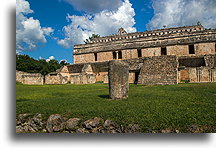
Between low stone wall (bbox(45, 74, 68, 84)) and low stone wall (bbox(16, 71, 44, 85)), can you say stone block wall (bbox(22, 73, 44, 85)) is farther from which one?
low stone wall (bbox(45, 74, 68, 84))

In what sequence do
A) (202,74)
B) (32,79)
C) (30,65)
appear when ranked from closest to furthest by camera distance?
1. (202,74)
2. (32,79)
3. (30,65)

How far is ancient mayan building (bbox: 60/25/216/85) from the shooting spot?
1381 centimetres

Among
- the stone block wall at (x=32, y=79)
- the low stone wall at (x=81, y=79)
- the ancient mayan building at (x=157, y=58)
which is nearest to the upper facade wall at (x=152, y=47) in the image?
the ancient mayan building at (x=157, y=58)

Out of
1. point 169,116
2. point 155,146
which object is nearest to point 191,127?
point 169,116

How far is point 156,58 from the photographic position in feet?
53.1

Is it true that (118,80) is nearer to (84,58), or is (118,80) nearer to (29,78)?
(29,78)

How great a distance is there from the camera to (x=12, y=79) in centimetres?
561

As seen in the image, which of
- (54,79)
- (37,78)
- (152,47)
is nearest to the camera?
(37,78)

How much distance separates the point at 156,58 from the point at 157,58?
3.8 inches

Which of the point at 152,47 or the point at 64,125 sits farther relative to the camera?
the point at 152,47

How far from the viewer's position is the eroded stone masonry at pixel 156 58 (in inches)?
544

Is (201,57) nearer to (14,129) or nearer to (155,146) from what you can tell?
(155,146)

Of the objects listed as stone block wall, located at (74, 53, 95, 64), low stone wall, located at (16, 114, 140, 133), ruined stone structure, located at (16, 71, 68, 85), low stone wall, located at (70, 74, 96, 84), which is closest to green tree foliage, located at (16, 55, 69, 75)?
ruined stone structure, located at (16, 71, 68, 85)

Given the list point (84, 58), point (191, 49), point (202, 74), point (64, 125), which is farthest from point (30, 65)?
point (64, 125)
